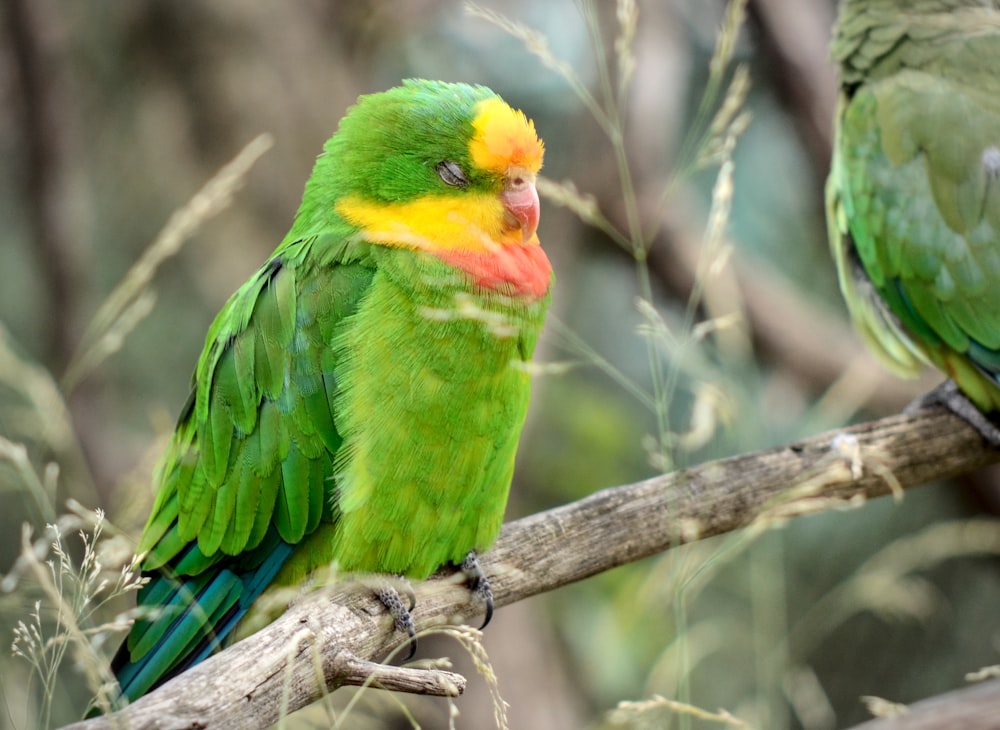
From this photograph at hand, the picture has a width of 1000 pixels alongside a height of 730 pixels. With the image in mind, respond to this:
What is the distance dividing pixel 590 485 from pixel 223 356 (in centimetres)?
228

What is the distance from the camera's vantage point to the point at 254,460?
6.23 feet

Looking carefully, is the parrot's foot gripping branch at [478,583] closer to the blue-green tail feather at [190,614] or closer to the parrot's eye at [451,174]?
the blue-green tail feather at [190,614]

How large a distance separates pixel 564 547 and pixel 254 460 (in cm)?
63

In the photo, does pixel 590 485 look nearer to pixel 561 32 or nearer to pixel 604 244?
pixel 604 244

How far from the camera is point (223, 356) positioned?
6.38 feet

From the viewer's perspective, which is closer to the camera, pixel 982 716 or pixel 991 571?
pixel 982 716

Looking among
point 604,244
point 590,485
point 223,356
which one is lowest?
point 590,485

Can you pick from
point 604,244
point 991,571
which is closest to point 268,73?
point 604,244

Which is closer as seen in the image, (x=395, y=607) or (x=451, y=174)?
(x=395, y=607)

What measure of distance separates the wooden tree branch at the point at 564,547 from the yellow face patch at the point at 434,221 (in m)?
0.59

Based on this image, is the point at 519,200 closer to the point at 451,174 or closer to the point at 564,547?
the point at 451,174

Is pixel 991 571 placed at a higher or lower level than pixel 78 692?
lower

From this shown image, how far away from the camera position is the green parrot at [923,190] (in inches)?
101

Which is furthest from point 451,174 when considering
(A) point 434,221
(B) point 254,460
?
(B) point 254,460
